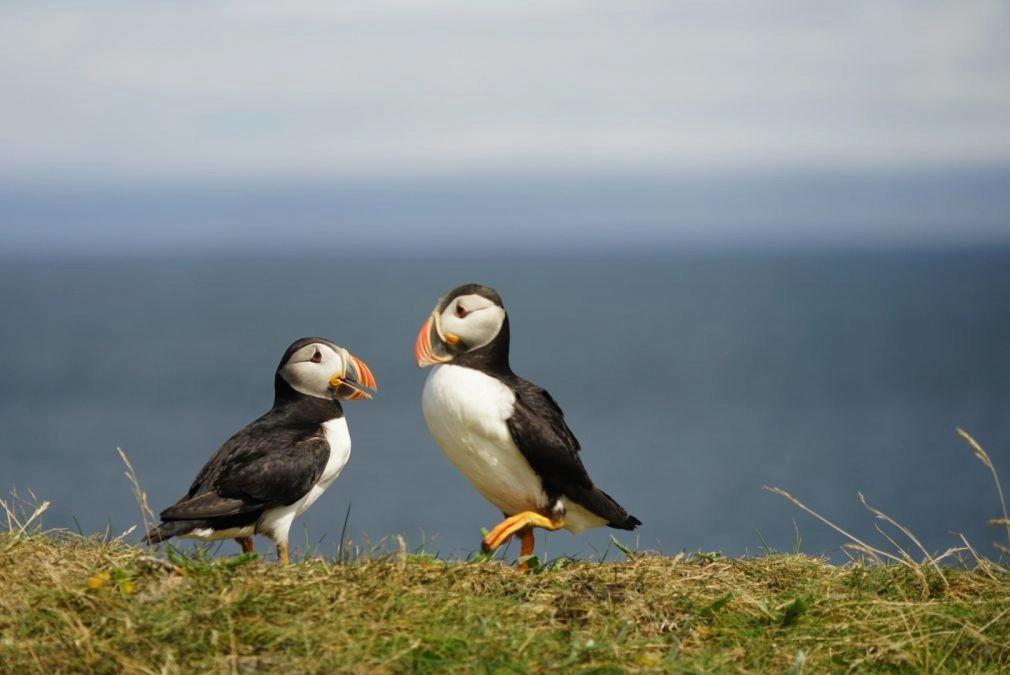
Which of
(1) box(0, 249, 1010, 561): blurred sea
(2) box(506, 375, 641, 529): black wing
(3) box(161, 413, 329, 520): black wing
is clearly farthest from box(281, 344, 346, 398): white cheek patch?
(1) box(0, 249, 1010, 561): blurred sea

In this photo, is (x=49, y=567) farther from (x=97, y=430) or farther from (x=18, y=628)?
(x=97, y=430)

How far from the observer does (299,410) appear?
7473mm

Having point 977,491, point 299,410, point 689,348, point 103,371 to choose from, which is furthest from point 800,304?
point 299,410

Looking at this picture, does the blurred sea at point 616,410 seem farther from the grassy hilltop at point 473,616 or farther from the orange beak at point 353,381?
the orange beak at point 353,381

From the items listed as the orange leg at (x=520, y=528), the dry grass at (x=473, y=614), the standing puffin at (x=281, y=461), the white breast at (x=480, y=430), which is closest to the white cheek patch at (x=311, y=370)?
the standing puffin at (x=281, y=461)

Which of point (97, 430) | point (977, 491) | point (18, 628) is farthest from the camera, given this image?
point (97, 430)

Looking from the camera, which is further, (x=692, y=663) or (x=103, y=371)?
(x=103, y=371)

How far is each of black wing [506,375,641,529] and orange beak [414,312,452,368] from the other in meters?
0.39

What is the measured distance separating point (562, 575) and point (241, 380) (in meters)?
84.8

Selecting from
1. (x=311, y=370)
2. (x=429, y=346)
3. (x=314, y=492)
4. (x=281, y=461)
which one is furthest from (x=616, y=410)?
(x=281, y=461)

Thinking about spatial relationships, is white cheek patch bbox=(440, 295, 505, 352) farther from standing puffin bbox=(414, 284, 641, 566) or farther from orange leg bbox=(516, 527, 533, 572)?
orange leg bbox=(516, 527, 533, 572)

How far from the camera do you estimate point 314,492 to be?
285 inches

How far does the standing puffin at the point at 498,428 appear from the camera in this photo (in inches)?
264

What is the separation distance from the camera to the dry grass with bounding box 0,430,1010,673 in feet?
15.7
